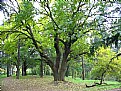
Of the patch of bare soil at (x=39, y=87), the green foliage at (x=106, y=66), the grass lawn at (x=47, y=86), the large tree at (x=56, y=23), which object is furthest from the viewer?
the green foliage at (x=106, y=66)

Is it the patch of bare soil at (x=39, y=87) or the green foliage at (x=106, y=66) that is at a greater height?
the green foliage at (x=106, y=66)

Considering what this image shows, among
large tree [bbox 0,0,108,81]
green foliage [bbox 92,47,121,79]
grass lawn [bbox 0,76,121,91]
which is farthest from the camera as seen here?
green foliage [bbox 92,47,121,79]

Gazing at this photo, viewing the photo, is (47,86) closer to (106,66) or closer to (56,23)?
(56,23)

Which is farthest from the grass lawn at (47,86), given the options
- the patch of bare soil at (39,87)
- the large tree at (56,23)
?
the large tree at (56,23)

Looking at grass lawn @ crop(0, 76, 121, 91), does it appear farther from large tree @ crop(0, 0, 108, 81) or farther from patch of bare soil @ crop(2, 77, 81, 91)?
large tree @ crop(0, 0, 108, 81)

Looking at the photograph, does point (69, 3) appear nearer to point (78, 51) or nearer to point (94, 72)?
point (78, 51)

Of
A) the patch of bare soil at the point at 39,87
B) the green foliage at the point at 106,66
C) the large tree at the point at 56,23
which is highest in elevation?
the large tree at the point at 56,23

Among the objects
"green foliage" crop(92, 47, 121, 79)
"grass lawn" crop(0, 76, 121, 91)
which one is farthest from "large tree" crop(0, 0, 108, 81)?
"grass lawn" crop(0, 76, 121, 91)

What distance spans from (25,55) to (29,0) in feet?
45.9

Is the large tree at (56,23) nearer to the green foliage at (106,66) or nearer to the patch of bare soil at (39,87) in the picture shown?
the green foliage at (106,66)

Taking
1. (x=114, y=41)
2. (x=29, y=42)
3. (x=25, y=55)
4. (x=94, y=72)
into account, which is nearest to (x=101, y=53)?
(x=94, y=72)

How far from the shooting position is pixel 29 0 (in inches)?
690

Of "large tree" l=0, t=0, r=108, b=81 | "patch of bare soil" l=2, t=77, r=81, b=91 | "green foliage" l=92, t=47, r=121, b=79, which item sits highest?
"large tree" l=0, t=0, r=108, b=81

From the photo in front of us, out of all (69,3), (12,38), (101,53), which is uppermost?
(69,3)
